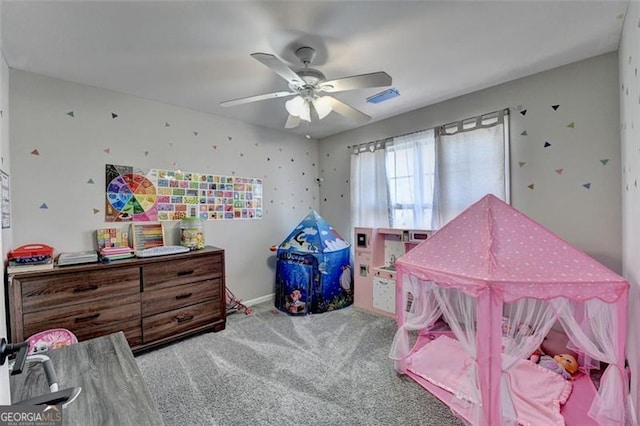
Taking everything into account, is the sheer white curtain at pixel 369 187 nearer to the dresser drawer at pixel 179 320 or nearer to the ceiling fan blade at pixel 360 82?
the ceiling fan blade at pixel 360 82

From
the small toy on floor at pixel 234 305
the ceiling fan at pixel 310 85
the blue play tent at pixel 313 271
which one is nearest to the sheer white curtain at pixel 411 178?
the blue play tent at pixel 313 271

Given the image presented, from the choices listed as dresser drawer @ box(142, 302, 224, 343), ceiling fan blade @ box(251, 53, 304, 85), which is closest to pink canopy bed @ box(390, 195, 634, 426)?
ceiling fan blade @ box(251, 53, 304, 85)

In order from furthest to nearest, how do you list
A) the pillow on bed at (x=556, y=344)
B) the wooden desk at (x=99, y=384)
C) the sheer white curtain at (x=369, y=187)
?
the sheer white curtain at (x=369, y=187) < the pillow on bed at (x=556, y=344) < the wooden desk at (x=99, y=384)

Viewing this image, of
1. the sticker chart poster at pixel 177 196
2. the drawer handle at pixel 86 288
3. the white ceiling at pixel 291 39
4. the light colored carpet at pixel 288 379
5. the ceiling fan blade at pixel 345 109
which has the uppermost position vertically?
the white ceiling at pixel 291 39

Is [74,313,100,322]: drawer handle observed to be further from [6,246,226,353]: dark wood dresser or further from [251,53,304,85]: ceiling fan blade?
[251,53,304,85]: ceiling fan blade

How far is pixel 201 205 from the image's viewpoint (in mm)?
3439

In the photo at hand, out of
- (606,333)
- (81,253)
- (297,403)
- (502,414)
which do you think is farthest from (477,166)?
(81,253)

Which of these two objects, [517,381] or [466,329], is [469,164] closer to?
[466,329]

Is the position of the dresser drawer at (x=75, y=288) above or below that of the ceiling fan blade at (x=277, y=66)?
below

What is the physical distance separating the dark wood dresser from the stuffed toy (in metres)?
2.99

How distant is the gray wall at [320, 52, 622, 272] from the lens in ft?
7.47

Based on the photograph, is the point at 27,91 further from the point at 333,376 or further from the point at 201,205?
the point at 333,376

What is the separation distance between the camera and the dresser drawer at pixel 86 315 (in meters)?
2.15

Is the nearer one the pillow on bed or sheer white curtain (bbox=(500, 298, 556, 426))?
sheer white curtain (bbox=(500, 298, 556, 426))
